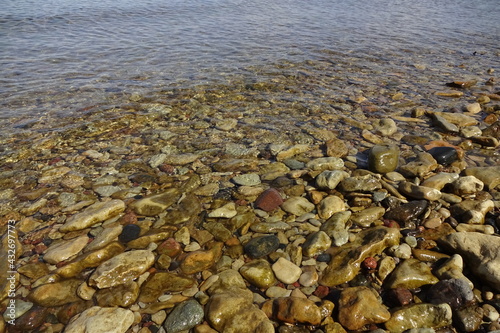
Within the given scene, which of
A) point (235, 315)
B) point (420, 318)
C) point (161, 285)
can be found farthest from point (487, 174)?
point (161, 285)

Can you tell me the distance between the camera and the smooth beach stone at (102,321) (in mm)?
3215

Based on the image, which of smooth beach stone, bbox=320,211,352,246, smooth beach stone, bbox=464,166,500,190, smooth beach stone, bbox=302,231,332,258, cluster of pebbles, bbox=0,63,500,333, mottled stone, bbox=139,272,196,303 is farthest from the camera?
smooth beach stone, bbox=464,166,500,190

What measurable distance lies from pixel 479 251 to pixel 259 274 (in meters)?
2.65

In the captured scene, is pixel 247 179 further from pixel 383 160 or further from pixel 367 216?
pixel 383 160

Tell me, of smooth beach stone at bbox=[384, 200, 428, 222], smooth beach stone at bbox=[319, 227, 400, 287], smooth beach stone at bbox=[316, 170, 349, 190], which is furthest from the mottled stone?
smooth beach stone at bbox=[384, 200, 428, 222]

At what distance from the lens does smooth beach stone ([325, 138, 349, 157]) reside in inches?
255

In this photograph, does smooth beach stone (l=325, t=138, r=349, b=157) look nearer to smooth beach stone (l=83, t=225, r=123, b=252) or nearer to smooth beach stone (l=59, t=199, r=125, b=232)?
smooth beach stone (l=59, t=199, r=125, b=232)

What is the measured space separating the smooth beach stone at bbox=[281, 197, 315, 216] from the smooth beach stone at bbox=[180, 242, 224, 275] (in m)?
1.32

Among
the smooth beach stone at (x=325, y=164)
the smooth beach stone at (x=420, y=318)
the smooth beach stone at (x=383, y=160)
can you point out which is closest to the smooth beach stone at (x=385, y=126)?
the smooth beach stone at (x=383, y=160)

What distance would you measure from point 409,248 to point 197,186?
3.39m

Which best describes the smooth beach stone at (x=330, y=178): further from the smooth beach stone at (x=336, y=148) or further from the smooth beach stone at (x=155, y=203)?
the smooth beach stone at (x=155, y=203)

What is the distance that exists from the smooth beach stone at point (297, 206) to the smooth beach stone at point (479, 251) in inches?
72.0

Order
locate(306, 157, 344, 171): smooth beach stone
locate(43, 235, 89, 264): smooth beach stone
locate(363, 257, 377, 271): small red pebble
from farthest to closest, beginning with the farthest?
locate(306, 157, 344, 171): smooth beach stone, locate(43, 235, 89, 264): smooth beach stone, locate(363, 257, 377, 271): small red pebble

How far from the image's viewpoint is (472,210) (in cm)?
468
